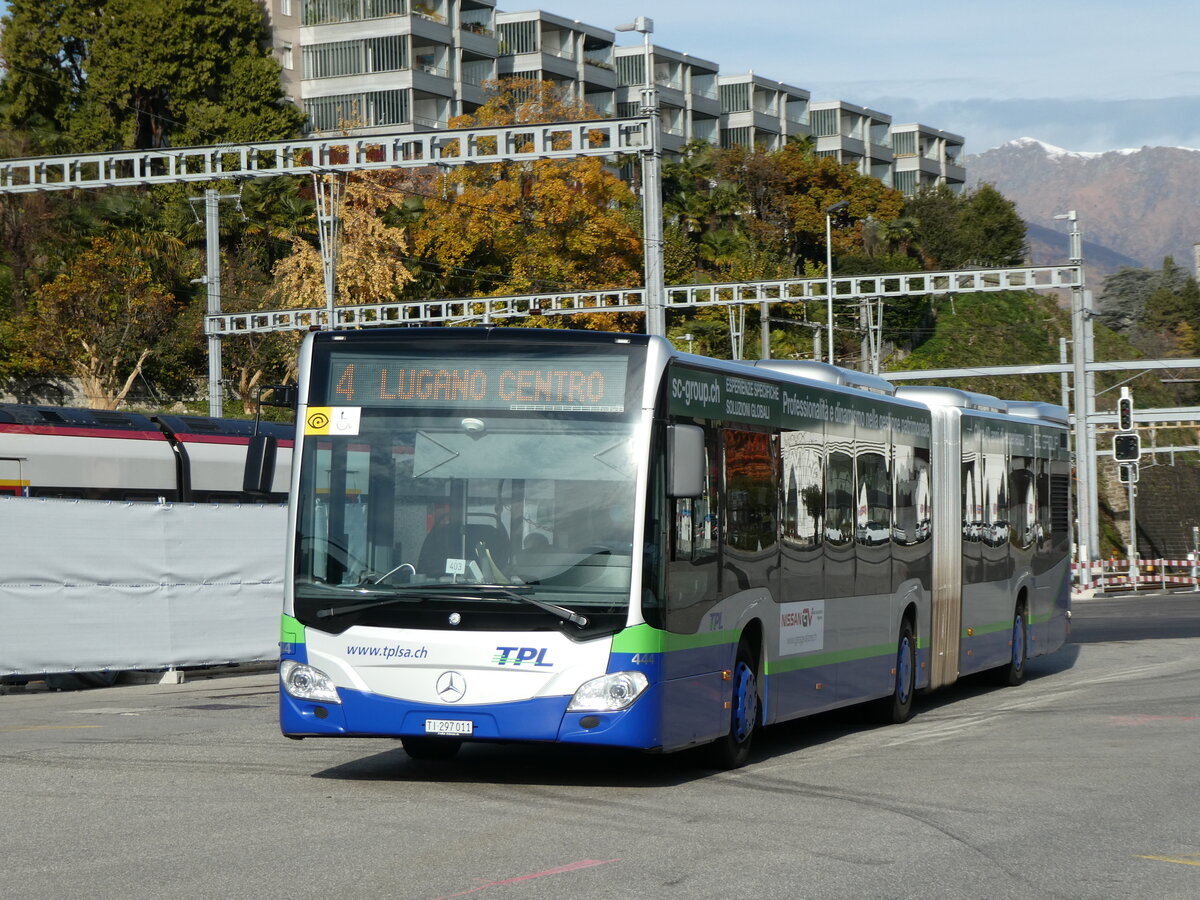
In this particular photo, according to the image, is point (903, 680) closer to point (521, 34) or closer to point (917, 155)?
point (521, 34)

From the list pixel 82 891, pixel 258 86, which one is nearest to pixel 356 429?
pixel 82 891

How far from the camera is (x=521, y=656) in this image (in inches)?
420

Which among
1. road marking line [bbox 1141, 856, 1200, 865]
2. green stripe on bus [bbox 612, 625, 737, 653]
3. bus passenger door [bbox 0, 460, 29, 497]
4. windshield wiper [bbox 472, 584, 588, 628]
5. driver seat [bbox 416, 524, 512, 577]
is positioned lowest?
road marking line [bbox 1141, 856, 1200, 865]

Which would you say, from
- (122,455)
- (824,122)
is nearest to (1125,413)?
(122,455)

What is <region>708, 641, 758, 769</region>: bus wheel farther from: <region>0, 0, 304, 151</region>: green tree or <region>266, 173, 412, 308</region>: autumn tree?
<region>0, 0, 304, 151</region>: green tree

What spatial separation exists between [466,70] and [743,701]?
7703 centimetres

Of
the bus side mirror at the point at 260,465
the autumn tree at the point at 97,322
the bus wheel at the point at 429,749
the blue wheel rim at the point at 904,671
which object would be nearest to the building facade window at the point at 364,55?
the autumn tree at the point at 97,322

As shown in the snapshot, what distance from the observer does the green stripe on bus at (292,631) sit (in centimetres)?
1111

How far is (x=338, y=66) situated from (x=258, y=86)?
11.0 metres

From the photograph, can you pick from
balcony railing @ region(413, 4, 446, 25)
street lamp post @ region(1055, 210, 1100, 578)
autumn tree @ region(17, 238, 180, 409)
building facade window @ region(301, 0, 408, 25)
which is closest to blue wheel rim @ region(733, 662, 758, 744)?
street lamp post @ region(1055, 210, 1100, 578)

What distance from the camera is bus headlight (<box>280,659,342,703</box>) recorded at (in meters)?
11.0

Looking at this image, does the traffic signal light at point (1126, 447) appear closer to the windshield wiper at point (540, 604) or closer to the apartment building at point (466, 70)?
the apartment building at point (466, 70)

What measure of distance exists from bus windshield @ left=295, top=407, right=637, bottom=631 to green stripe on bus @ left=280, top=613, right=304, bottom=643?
2.4 inches

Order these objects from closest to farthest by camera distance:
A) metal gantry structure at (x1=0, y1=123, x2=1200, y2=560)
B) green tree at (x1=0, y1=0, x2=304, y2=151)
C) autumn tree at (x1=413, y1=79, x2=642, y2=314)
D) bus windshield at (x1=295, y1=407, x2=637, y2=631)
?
bus windshield at (x1=295, y1=407, x2=637, y2=631) → metal gantry structure at (x1=0, y1=123, x2=1200, y2=560) → autumn tree at (x1=413, y1=79, x2=642, y2=314) → green tree at (x1=0, y1=0, x2=304, y2=151)
